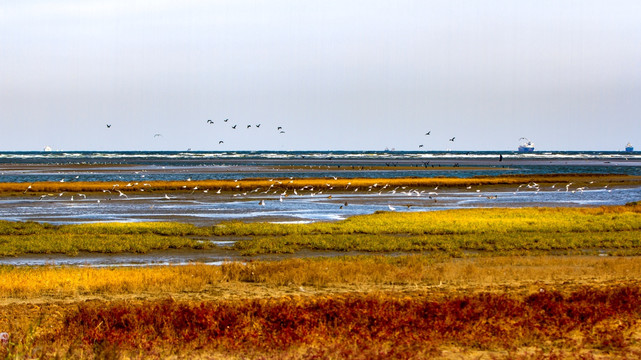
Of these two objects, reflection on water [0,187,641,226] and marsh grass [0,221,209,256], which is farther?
reflection on water [0,187,641,226]

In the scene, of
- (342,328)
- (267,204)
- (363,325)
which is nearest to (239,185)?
(267,204)

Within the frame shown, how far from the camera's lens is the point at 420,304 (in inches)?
574

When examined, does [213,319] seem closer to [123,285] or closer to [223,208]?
[123,285]

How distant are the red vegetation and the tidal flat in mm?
→ 34

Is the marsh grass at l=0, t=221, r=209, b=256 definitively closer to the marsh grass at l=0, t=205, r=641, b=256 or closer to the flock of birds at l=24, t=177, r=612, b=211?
the marsh grass at l=0, t=205, r=641, b=256

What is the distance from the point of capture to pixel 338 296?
16141 millimetres

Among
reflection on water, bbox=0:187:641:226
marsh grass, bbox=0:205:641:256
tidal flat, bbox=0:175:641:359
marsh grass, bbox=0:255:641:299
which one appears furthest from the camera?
reflection on water, bbox=0:187:641:226

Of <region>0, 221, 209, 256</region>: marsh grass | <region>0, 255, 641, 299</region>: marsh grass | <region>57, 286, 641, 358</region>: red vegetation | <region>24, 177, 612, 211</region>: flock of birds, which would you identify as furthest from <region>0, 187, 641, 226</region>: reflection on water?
<region>57, 286, 641, 358</region>: red vegetation

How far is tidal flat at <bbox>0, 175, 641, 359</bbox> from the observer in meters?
12.2

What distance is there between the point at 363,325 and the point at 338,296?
9.97 feet

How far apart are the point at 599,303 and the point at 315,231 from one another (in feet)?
61.8

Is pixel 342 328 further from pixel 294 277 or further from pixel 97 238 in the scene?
pixel 97 238

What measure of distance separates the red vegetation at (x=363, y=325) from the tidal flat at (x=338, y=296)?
3 centimetres

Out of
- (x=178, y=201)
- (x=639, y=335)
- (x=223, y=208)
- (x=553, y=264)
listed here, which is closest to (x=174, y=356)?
(x=639, y=335)
